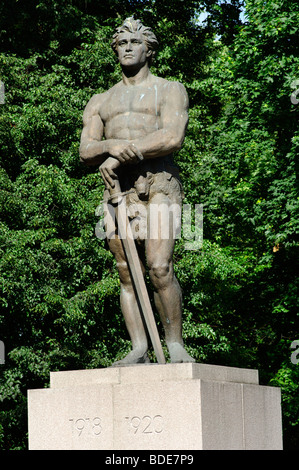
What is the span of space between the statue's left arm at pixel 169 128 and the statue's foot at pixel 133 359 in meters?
1.68

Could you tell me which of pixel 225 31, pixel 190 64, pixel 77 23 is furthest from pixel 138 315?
pixel 225 31

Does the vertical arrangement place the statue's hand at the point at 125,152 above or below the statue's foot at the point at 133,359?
above

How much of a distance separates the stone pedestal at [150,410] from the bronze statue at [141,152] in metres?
0.46

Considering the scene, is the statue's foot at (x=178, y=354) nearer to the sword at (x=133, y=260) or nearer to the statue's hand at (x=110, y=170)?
the sword at (x=133, y=260)

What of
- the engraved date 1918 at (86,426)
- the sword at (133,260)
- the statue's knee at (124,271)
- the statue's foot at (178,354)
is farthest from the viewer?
the statue's knee at (124,271)

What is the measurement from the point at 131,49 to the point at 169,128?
85 centimetres

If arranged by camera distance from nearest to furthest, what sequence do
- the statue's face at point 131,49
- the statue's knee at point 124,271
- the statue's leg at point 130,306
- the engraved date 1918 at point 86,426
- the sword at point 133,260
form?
the engraved date 1918 at point 86,426
the sword at point 133,260
the statue's leg at point 130,306
the statue's knee at point 124,271
the statue's face at point 131,49

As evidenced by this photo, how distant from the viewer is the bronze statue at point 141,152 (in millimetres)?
7621

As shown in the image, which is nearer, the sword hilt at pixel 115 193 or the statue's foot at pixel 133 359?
the statue's foot at pixel 133 359

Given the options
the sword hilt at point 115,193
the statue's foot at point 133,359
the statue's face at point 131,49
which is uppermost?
the statue's face at point 131,49

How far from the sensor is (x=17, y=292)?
1644cm

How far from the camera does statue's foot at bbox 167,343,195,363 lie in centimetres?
734

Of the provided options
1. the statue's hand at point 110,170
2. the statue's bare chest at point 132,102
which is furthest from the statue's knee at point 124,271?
the statue's bare chest at point 132,102

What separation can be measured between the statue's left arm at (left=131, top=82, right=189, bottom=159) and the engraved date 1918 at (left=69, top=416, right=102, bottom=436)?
7.45ft
